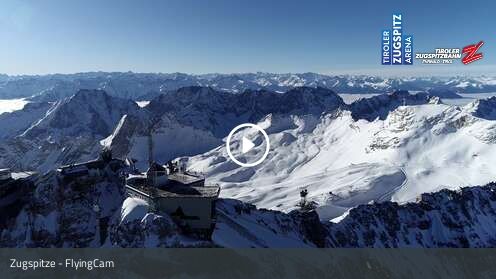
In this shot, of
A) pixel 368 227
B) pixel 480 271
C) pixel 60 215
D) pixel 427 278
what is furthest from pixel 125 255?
pixel 480 271

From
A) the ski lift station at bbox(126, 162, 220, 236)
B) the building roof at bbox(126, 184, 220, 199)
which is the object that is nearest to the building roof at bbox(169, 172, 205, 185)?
the building roof at bbox(126, 184, 220, 199)

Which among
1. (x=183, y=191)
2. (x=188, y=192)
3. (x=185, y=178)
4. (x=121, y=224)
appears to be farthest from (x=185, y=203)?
(x=185, y=178)

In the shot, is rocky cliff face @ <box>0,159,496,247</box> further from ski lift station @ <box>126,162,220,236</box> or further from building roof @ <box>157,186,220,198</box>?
building roof @ <box>157,186,220,198</box>

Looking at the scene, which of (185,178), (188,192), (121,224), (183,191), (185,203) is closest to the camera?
(121,224)

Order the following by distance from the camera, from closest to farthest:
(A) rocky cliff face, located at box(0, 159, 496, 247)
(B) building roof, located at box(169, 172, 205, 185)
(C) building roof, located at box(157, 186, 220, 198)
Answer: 1. (A) rocky cliff face, located at box(0, 159, 496, 247)
2. (C) building roof, located at box(157, 186, 220, 198)
3. (B) building roof, located at box(169, 172, 205, 185)

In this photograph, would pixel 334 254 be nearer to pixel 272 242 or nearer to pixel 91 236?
pixel 272 242

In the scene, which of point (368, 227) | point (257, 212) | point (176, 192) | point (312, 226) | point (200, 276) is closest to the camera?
point (200, 276)

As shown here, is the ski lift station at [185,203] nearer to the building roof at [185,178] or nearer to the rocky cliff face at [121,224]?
the rocky cliff face at [121,224]

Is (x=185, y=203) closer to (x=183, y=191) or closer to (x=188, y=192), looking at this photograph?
(x=188, y=192)

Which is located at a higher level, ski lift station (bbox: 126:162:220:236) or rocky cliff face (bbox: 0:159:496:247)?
ski lift station (bbox: 126:162:220:236)

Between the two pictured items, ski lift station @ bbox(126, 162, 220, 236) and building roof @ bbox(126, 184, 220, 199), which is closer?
ski lift station @ bbox(126, 162, 220, 236)

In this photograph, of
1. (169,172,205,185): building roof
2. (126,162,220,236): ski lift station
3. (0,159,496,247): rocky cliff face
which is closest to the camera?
(0,159,496,247): rocky cliff face
